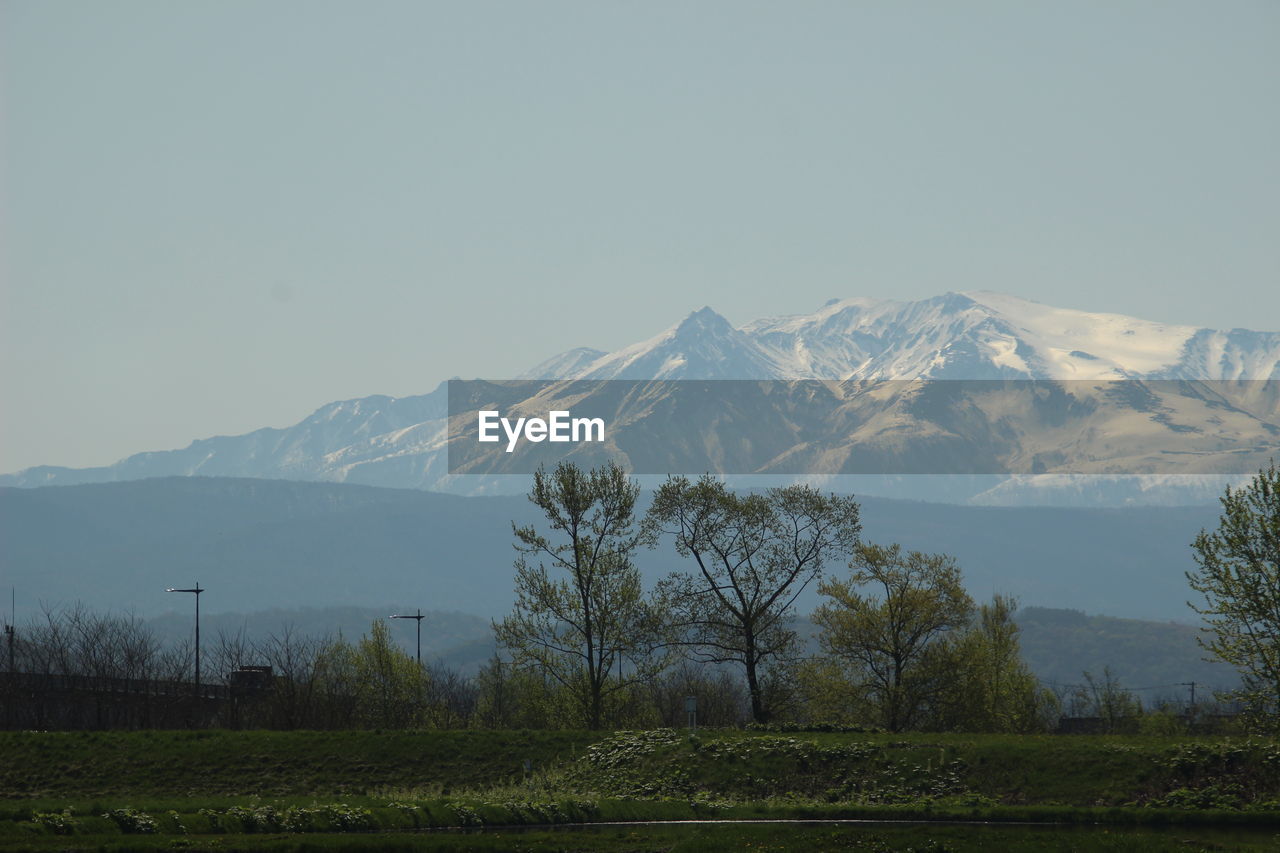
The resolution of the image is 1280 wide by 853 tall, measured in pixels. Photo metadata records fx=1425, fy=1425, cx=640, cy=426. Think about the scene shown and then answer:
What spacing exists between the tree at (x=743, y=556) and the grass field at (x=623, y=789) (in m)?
14.9

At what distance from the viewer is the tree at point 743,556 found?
267 feet

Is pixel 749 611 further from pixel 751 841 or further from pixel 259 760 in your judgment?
pixel 751 841

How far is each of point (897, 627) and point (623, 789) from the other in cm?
2755

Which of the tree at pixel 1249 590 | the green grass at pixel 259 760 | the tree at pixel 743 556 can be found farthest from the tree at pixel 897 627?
the tree at pixel 1249 590

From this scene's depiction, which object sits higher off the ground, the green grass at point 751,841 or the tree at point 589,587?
the tree at point 589,587

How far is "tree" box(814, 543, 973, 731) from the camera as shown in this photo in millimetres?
80000

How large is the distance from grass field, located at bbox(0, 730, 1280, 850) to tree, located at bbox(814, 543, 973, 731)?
16749 millimetres

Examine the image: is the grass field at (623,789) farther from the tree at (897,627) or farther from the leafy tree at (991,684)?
the leafy tree at (991,684)

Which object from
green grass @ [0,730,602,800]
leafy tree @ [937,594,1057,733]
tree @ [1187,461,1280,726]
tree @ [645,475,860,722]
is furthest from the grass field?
leafy tree @ [937,594,1057,733]

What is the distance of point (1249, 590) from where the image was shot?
55.6m

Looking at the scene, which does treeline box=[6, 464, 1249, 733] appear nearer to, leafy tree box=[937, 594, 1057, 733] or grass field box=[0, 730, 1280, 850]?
leafy tree box=[937, 594, 1057, 733]

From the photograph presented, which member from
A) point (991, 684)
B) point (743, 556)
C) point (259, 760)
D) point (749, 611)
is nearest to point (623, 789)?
point (259, 760)

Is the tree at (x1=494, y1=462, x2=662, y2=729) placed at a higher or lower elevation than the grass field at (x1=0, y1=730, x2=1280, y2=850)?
higher

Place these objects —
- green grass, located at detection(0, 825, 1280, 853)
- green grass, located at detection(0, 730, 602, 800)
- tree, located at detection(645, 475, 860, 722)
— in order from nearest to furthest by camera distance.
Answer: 1. green grass, located at detection(0, 825, 1280, 853)
2. green grass, located at detection(0, 730, 602, 800)
3. tree, located at detection(645, 475, 860, 722)
